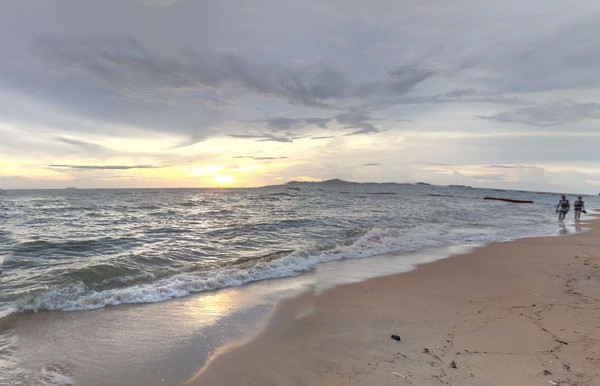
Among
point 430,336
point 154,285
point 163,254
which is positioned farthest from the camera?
point 163,254

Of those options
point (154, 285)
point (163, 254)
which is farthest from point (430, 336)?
point (163, 254)

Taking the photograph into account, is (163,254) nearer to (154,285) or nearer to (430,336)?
(154,285)

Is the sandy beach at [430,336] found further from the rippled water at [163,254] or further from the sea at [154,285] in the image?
the rippled water at [163,254]

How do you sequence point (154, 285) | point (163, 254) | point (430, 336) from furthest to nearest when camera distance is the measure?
point (163, 254)
point (154, 285)
point (430, 336)

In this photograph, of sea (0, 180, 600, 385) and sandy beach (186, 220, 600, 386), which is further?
sea (0, 180, 600, 385)

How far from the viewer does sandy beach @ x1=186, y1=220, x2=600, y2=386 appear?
A: 445 centimetres

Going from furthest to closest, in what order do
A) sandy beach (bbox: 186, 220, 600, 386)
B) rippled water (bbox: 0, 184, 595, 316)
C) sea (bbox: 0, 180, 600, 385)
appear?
rippled water (bbox: 0, 184, 595, 316) → sea (bbox: 0, 180, 600, 385) → sandy beach (bbox: 186, 220, 600, 386)

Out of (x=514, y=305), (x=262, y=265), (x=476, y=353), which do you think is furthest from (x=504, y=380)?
(x=262, y=265)

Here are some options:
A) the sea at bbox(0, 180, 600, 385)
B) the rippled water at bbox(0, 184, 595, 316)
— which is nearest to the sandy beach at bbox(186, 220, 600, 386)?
the sea at bbox(0, 180, 600, 385)

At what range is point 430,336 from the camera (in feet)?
18.4

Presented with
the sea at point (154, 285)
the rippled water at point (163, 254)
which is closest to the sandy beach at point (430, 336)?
the sea at point (154, 285)

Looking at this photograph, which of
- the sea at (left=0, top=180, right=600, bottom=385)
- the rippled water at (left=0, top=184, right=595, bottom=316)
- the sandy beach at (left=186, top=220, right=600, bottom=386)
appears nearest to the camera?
the sandy beach at (left=186, top=220, right=600, bottom=386)

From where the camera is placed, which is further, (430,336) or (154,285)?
(154,285)

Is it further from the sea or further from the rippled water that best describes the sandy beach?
the rippled water
